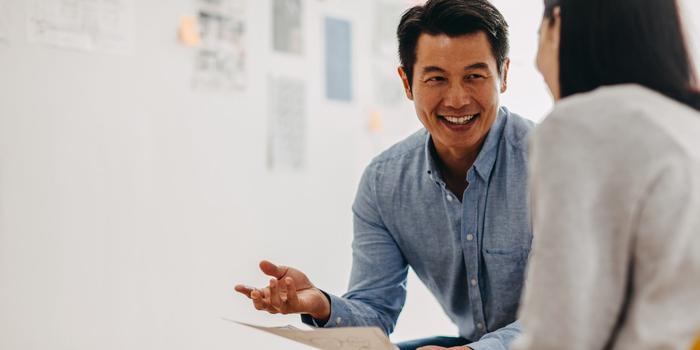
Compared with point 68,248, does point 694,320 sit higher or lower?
higher

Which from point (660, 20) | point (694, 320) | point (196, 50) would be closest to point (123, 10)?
point (196, 50)

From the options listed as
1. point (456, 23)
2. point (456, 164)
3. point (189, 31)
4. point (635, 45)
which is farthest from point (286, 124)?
point (635, 45)

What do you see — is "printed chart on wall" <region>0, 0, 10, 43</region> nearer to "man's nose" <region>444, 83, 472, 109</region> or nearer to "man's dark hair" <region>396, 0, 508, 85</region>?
"man's dark hair" <region>396, 0, 508, 85</region>

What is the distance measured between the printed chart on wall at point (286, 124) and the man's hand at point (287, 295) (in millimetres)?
824

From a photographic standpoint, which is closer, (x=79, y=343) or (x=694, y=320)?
(x=694, y=320)

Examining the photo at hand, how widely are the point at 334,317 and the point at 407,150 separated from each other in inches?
15.5

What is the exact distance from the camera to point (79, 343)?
1.76 m

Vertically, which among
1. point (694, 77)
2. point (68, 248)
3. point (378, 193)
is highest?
point (694, 77)

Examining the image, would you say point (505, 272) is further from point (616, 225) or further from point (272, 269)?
point (616, 225)

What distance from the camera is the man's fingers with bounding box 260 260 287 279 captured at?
48.9 inches

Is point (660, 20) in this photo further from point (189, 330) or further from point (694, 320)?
point (189, 330)

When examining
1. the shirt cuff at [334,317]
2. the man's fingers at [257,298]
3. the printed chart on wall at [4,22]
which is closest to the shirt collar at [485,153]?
the shirt cuff at [334,317]

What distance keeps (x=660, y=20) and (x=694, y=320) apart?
269 millimetres

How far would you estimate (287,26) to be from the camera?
7.22 feet
